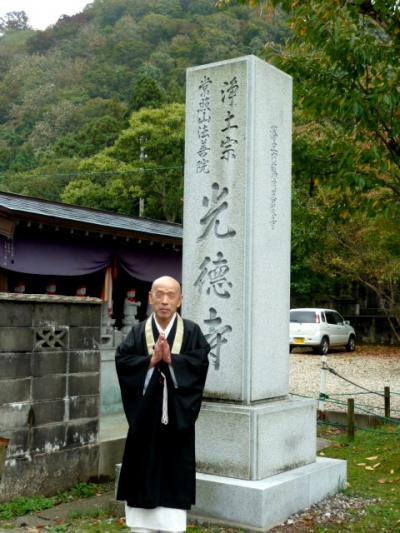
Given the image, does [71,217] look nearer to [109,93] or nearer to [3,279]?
[3,279]

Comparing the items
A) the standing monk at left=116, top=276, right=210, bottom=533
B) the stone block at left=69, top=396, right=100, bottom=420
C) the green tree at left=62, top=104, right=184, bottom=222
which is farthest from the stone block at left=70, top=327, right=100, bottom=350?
the green tree at left=62, top=104, right=184, bottom=222

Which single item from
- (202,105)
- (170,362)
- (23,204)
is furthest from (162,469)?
(23,204)


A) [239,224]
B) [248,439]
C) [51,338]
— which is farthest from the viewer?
[51,338]

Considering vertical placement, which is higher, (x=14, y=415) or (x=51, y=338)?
(x=51, y=338)

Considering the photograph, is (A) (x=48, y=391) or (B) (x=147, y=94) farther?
(B) (x=147, y=94)

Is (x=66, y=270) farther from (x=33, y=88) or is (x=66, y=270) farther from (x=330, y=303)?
(x=33, y=88)

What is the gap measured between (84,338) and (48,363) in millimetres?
556

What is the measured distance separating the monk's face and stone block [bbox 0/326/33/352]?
7.16 ft

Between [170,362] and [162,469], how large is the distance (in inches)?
30.4

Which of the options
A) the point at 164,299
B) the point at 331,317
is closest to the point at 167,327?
the point at 164,299

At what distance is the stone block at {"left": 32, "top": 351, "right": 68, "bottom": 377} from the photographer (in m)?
6.39

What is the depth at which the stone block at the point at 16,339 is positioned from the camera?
20.0 ft

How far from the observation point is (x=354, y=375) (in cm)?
1962

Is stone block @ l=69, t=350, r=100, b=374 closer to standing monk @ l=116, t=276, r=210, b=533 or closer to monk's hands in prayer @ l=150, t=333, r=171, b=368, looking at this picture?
standing monk @ l=116, t=276, r=210, b=533
